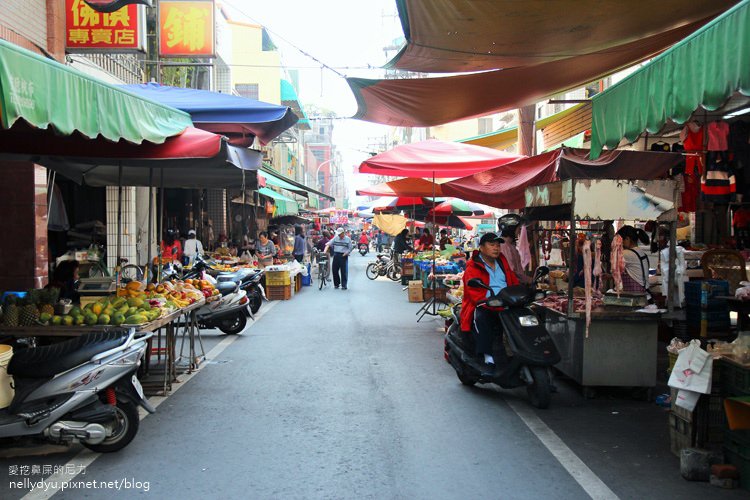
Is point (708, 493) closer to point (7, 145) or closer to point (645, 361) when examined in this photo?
point (645, 361)

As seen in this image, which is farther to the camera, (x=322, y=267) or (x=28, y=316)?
(x=322, y=267)

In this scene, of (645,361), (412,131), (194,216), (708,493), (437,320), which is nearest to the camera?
(708,493)

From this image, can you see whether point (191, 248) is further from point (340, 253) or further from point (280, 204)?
point (280, 204)

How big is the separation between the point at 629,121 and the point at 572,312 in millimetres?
2957

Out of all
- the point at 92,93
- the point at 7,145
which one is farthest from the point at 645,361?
the point at 7,145

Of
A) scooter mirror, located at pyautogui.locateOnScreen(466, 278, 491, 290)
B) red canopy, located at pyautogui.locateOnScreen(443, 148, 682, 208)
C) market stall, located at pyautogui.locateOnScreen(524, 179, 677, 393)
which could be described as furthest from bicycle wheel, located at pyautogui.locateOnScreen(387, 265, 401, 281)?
market stall, located at pyautogui.locateOnScreen(524, 179, 677, 393)

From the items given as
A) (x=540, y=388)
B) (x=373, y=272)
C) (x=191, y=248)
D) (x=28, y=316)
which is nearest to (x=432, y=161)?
(x=540, y=388)

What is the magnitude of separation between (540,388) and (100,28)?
1029cm

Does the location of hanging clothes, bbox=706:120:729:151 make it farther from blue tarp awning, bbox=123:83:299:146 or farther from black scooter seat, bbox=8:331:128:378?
black scooter seat, bbox=8:331:128:378

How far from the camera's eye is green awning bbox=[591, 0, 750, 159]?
3.76 metres

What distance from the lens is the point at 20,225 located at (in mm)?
11602

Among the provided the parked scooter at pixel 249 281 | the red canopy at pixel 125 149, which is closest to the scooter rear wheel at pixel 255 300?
the parked scooter at pixel 249 281

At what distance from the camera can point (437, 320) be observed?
14.6m

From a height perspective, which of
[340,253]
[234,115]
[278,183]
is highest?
[278,183]
